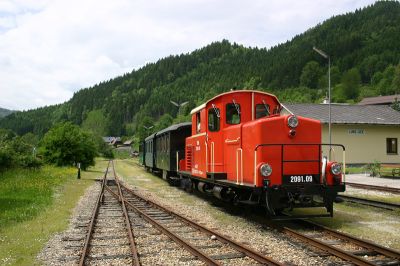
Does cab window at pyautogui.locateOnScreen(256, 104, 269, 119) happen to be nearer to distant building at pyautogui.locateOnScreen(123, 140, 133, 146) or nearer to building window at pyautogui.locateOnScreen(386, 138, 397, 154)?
building window at pyautogui.locateOnScreen(386, 138, 397, 154)

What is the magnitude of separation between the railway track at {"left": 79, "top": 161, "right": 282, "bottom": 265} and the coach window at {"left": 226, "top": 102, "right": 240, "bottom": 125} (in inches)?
118

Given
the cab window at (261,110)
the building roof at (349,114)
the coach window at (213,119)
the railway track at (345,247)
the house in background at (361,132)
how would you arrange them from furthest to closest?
the building roof at (349,114) → the house in background at (361,132) → the coach window at (213,119) → the cab window at (261,110) → the railway track at (345,247)

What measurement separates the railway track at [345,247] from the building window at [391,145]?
29124 millimetres

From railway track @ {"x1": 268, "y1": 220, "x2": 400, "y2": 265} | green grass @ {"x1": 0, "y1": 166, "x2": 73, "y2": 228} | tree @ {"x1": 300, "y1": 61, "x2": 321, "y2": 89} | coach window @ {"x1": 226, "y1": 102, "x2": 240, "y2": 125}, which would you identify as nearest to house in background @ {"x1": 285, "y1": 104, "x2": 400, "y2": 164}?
green grass @ {"x1": 0, "y1": 166, "x2": 73, "y2": 228}

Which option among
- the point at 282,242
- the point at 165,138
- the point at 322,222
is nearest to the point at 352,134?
the point at 165,138

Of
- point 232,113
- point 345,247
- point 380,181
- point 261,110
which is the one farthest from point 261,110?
point 380,181

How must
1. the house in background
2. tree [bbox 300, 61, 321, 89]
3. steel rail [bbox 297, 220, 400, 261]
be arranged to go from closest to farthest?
steel rail [bbox 297, 220, 400, 261], the house in background, tree [bbox 300, 61, 321, 89]

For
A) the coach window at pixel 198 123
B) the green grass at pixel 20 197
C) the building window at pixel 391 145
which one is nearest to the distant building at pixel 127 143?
the building window at pixel 391 145

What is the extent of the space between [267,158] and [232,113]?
2424mm

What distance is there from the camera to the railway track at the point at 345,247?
7.08 metres

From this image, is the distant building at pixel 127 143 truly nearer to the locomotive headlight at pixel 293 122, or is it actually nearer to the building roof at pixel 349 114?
the building roof at pixel 349 114

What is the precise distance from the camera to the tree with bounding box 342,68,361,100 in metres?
124

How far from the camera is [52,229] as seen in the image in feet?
34.2

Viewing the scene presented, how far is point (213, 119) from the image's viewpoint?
12.9 metres
